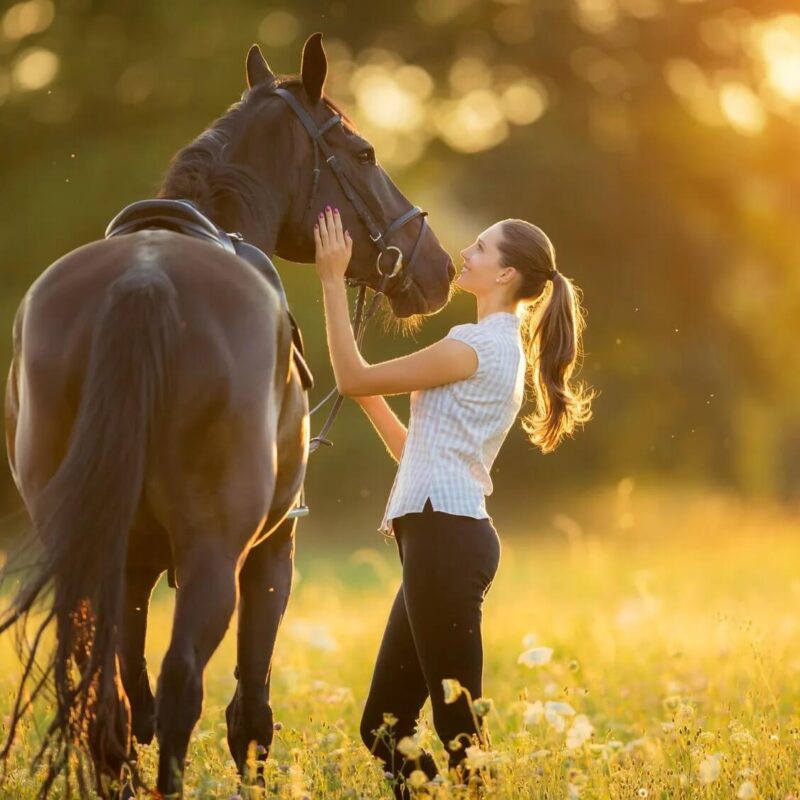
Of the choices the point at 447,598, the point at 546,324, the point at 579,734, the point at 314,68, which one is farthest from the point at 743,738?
the point at 314,68

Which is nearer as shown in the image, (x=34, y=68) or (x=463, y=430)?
(x=463, y=430)

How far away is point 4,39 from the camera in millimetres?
17016

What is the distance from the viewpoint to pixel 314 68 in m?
4.49

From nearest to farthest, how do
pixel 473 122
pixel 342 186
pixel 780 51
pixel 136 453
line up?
pixel 136 453 < pixel 342 186 < pixel 780 51 < pixel 473 122

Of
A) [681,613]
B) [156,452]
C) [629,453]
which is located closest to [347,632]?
[681,613]

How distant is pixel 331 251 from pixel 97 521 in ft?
4.49

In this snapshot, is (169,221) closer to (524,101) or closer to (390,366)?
(390,366)

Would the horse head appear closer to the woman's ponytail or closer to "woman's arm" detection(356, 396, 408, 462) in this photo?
"woman's arm" detection(356, 396, 408, 462)

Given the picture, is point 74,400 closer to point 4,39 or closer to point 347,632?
point 347,632

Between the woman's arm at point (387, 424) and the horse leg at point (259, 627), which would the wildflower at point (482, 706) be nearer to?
the horse leg at point (259, 627)

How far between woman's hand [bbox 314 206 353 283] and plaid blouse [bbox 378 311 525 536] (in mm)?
406

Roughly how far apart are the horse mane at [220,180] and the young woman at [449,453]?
0.89ft

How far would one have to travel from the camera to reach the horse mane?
164 inches

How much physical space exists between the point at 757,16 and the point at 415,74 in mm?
5104
